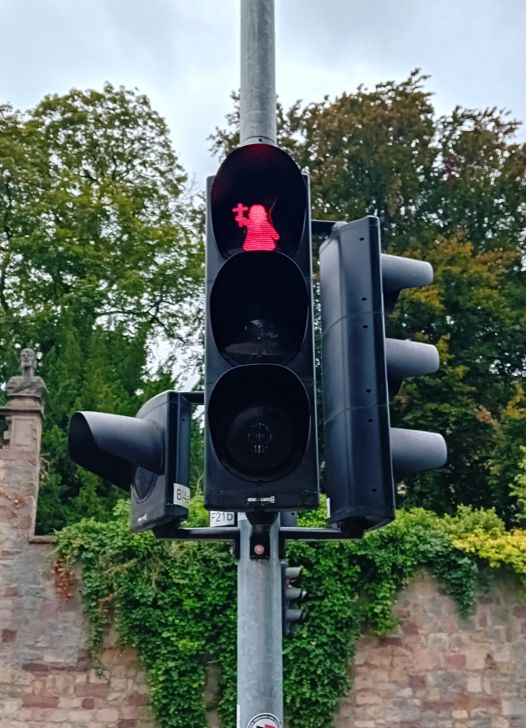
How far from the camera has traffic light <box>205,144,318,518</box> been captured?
2730mm

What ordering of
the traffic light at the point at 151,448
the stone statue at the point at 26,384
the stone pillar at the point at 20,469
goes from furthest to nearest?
the stone statue at the point at 26,384, the stone pillar at the point at 20,469, the traffic light at the point at 151,448

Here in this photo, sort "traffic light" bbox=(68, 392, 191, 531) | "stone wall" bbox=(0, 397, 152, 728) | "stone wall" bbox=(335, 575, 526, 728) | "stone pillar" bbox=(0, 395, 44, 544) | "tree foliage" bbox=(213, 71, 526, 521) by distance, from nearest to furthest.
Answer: "traffic light" bbox=(68, 392, 191, 531) < "stone wall" bbox=(0, 397, 152, 728) < "stone wall" bbox=(335, 575, 526, 728) < "stone pillar" bbox=(0, 395, 44, 544) < "tree foliage" bbox=(213, 71, 526, 521)

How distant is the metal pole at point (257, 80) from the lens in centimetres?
321

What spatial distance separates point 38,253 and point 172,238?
10.4 ft

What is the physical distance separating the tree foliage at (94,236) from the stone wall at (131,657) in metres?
5.94

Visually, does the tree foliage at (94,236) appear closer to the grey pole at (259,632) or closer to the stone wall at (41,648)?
the stone wall at (41,648)

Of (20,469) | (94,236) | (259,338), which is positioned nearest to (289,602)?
(259,338)

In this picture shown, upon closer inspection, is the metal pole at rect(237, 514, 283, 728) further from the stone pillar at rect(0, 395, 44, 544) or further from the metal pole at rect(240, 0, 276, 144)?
the stone pillar at rect(0, 395, 44, 544)

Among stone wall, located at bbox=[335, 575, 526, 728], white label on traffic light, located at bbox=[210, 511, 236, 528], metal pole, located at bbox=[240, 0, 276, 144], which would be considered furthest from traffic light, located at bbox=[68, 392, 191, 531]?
stone wall, located at bbox=[335, 575, 526, 728]

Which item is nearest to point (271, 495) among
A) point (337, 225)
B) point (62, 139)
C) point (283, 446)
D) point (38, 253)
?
point (283, 446)

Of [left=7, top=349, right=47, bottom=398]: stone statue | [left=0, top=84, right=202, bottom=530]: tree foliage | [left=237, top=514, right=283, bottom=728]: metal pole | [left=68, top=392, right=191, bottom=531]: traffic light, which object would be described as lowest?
[left=237, top=514, right=283, bottom=728]: metal pole

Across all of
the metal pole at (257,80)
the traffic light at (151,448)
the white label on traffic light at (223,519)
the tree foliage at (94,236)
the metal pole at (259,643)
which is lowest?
the metal pole at (259,643)

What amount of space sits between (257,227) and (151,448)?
80cm

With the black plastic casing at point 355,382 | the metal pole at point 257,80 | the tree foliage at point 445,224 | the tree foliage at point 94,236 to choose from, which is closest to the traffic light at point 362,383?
the black plastic casing at point 355,382
